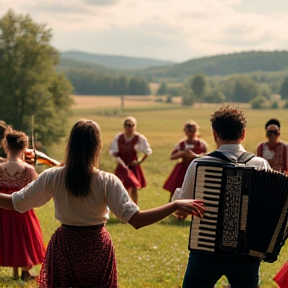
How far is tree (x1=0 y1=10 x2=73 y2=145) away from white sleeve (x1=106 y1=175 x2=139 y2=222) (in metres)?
35.0

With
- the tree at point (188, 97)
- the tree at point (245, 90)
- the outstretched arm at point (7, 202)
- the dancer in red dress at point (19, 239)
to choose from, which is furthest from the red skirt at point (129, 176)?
the tree at point (188, 97)

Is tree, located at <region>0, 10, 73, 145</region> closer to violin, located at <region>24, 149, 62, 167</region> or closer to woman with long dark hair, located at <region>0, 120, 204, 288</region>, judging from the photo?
violin, located at <region>24, 149, 62, 167</region>

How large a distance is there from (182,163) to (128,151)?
1195 millimetres

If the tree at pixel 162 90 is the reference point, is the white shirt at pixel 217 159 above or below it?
above

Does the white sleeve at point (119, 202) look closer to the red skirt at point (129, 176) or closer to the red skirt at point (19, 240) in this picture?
the red skirt at point (19, 240)

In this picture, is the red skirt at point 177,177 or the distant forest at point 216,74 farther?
the distant forest at point 216,74

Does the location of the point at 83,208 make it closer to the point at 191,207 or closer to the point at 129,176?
the point at 191,207

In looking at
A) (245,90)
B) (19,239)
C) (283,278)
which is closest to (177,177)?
(19,239)

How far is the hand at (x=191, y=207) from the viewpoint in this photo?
4.43 meters

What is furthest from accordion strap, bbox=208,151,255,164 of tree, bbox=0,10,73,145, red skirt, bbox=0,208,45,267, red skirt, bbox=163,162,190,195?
tree, bbox=0,10,73,145

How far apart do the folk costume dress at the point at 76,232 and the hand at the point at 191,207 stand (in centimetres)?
43

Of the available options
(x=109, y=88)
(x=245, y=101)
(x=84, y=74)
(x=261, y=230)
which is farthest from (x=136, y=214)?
(x=84, y=74)

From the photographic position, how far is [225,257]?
4691 mm

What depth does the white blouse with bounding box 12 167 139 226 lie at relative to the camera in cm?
445
